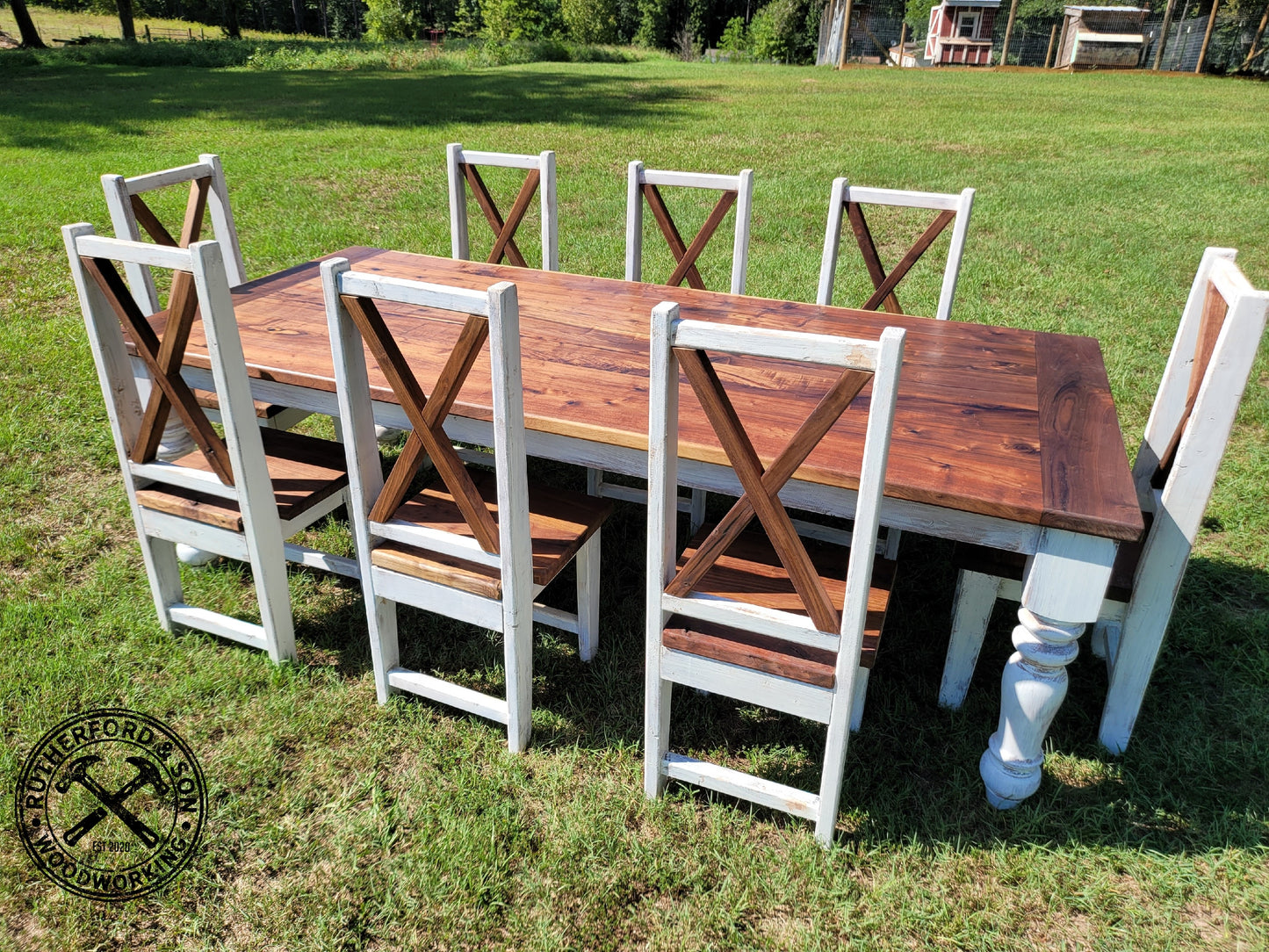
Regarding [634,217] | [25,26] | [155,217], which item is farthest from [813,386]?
[25,26]

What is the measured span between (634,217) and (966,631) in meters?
2.33

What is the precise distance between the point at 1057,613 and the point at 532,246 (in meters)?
6.03

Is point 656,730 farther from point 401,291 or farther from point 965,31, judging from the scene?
point 965,31

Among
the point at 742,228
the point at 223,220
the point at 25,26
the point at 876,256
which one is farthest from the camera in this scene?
the point at 25,26

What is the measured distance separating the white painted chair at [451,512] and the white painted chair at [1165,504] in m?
1.14

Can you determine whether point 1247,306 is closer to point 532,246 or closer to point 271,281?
point 271,281

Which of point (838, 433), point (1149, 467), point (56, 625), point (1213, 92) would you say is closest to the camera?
point (838, 433)

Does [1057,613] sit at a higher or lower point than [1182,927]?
higher

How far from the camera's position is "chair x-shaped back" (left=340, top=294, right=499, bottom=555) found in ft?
6.54

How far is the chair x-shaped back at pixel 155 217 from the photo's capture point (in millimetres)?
3094

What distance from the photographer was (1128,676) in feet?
7.63

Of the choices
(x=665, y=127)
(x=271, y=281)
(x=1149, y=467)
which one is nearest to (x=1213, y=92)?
(x=665, y=127)

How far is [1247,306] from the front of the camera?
1.94 meters

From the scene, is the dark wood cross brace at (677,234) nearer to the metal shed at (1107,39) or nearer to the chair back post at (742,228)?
the chair back post at (742,228)
